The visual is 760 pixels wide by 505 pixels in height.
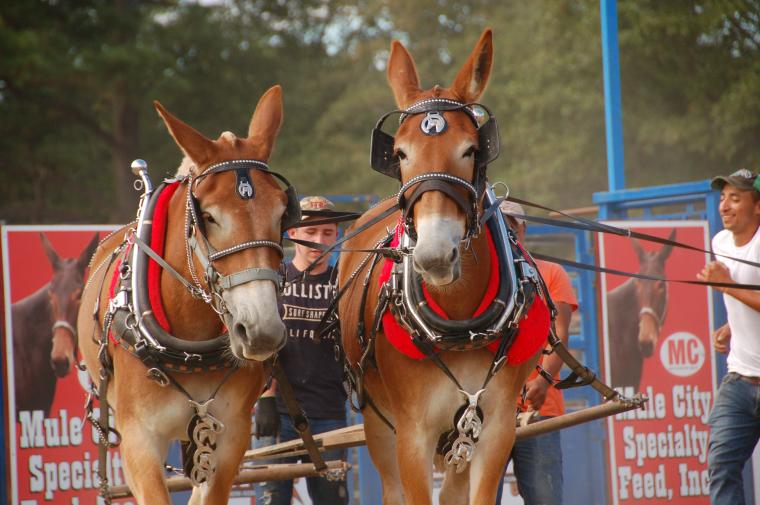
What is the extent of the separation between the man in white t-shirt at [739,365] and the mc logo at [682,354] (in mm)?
1684

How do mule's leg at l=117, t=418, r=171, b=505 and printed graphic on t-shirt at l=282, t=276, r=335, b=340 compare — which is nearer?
mule's leg at l=117, t=418, r=171, b=505

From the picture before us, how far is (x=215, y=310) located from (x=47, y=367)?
291 cm

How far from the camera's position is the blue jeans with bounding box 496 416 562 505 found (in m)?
5.81

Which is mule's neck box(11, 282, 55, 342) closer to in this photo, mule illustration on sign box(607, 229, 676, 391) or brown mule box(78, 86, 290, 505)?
brown mule box(78, 86, 290, 505)

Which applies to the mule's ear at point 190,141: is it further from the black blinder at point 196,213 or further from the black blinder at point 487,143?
the black blinder at point 487,143

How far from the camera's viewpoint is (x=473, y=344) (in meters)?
4.32

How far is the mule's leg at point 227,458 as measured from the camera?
4.46 m

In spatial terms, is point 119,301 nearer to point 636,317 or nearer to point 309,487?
point 309,487

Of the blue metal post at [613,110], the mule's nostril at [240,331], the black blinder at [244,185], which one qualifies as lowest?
the mule's nostril at [240,331]

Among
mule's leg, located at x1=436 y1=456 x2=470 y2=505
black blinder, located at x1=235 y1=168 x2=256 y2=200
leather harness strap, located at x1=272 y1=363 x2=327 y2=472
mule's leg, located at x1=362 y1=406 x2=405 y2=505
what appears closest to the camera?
black blinder, located at x1=235 y1=168 x2=256 y2=200

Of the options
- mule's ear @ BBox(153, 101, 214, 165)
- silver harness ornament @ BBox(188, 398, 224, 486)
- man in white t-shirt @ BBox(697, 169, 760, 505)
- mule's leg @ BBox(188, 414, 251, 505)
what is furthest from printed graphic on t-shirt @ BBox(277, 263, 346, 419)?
man in white t-shirt @ BBox(697, 169, 760, 505)

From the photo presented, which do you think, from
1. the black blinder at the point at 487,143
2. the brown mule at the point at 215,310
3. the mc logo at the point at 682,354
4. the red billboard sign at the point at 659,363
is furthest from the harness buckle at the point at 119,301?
the mc logo at the point at 682,354

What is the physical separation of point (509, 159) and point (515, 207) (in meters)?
17.6

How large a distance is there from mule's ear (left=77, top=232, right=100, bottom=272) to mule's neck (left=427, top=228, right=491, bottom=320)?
3137mm
